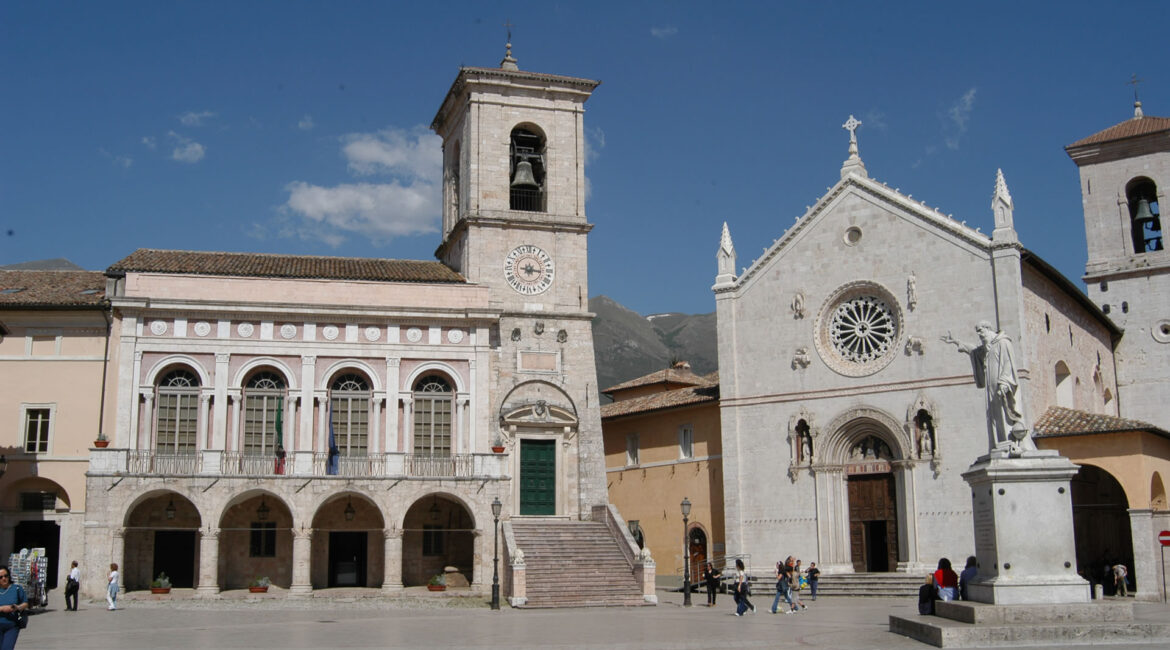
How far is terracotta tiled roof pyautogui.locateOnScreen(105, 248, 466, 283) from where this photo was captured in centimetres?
3441

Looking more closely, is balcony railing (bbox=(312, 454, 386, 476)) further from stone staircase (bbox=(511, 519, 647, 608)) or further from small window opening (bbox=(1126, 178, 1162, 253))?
small window opening (bbox=(1126, 178, 1162, 253))

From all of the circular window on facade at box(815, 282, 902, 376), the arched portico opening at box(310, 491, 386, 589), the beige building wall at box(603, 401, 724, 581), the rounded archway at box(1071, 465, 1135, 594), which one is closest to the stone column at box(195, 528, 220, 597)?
the arched portico opening at box(310, 491, 386, 589)

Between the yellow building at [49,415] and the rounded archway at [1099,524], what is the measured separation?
95.1 ft

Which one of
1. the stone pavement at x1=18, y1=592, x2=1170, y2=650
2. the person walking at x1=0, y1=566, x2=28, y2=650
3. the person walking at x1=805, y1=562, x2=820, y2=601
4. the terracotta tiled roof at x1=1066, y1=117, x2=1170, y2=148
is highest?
the terracotta tiled roof at x1=1066, y1=117, x2=1170, y2=148

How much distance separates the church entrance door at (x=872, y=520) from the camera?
115 ft

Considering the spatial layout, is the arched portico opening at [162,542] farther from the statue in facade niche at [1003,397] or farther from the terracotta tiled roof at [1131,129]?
the terracotta tiled roof at [1131,129]

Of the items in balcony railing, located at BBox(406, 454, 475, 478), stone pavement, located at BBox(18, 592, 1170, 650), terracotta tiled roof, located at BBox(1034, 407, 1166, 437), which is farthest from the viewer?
balcony railing, located at BBox(406, 454, 475, 478)

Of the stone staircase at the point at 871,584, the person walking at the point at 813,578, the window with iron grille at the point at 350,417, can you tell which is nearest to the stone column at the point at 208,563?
the window with iron grille at the point at 350,417

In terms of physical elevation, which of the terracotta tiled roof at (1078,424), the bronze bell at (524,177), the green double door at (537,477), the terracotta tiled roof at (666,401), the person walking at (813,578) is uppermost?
the bronze bell at (524,177)

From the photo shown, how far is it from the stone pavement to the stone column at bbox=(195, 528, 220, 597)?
35.9 inches

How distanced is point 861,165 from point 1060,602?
75.4 ft

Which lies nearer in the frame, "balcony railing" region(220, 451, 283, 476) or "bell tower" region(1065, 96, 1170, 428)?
"balcony railing" region(220, 451, 283, 476)

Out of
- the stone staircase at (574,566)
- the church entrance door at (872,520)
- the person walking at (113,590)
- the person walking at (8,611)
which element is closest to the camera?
the person walking at (8,611)

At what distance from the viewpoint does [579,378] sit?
→ 36281mm
